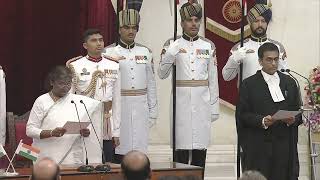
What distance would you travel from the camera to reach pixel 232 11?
30.5 ft

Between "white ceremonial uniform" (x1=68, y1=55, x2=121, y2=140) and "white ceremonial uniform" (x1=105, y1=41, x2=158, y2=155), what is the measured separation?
1.17 ft

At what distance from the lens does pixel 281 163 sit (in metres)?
6.68

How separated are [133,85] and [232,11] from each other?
2.25 metres

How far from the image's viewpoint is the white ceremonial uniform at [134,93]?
748 centimetres

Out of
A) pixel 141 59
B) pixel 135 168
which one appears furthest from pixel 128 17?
pixel 135 168

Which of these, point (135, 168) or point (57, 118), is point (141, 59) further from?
point (135, 168)

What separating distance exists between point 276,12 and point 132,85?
8.95 ft

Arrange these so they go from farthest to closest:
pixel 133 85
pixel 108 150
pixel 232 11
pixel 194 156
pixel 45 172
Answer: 1. pixel 232 11
2. pixel 194 156
3. pixel 133 85
4. pixel 108 150
5. pixel 45 172

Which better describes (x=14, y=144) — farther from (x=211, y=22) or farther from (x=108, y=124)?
(x=211, y=22)

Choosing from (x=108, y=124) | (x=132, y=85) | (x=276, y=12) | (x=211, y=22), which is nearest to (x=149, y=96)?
(x=132, y=85)

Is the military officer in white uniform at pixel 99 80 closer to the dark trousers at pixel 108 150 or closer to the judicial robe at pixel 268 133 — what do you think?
the dark trousers at pixel 108 150

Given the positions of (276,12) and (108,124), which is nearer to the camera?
(108,124)

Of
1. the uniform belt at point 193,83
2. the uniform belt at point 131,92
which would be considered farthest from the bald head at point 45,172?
the uniform belt at point 193,83

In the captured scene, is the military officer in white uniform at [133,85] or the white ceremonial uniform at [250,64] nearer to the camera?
the military officer in white uniform at [133,85]
